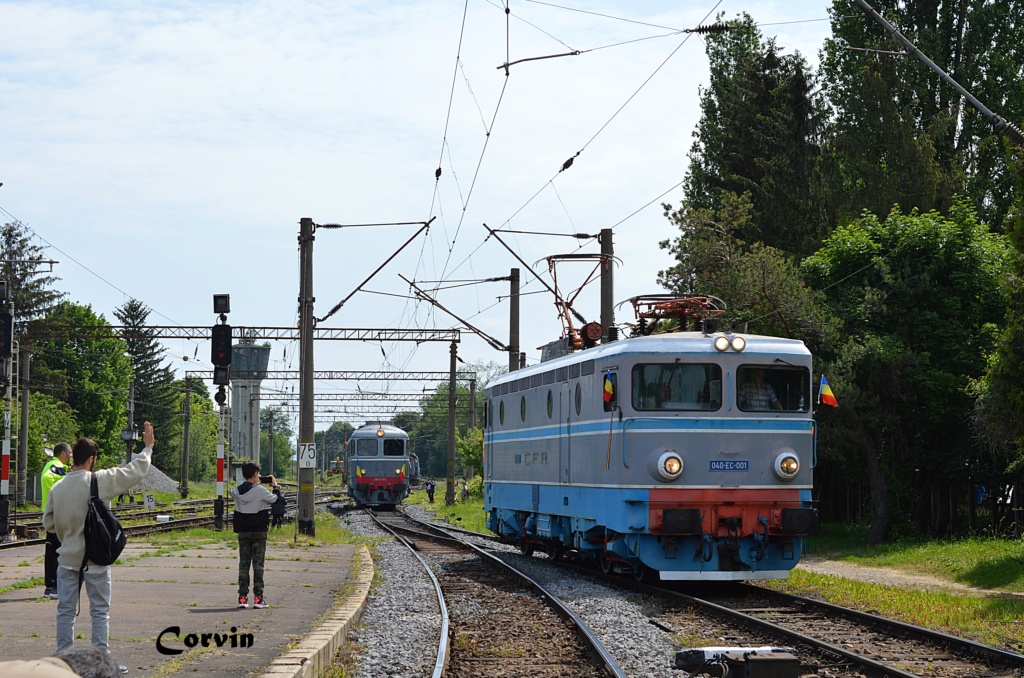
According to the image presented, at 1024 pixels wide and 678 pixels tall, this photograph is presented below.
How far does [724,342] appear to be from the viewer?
17.4m

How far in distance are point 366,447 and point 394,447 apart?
1.15m

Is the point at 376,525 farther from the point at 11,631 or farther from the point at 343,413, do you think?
the point at 343,413

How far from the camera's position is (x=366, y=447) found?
51.5 m

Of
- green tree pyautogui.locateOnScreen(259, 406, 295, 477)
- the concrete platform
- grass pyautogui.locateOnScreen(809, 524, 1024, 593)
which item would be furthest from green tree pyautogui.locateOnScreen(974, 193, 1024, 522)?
green tree pyautogui.locateOnScreen(259, 406, 295, 477)

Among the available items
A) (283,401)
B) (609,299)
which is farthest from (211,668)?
(283,401)

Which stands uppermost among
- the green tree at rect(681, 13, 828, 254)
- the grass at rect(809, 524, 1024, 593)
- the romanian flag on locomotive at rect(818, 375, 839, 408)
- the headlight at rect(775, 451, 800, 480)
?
the green tree at rect(681, 13, 828, 254)

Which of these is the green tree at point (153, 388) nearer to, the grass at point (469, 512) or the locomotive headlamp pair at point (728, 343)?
the grass at point (469, 512)

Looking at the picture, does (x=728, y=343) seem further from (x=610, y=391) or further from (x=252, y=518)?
(x=252, y=518)

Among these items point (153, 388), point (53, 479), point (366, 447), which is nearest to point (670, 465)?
point (53, 479)

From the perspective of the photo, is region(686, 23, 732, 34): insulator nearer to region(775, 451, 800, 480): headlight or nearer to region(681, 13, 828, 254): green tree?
region(775, 451, 800, 480): headlight

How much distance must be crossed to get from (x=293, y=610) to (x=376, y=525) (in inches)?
1036

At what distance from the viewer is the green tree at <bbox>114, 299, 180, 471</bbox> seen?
3996 inches

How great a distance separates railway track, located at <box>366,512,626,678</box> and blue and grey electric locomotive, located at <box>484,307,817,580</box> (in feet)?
5.91

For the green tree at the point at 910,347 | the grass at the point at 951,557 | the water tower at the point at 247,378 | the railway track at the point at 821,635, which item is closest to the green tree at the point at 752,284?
the green tree at the point at 910,347
